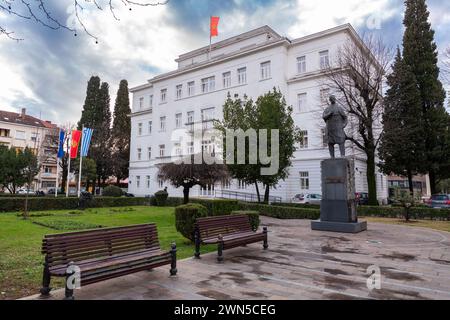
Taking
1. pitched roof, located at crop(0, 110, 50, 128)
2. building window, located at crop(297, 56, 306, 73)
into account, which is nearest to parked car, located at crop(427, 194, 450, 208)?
building window, located at crop(297, 56, 306, 73)

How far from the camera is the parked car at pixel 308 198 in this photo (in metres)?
28.8

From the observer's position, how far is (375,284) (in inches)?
217

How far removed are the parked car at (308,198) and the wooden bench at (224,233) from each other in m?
20.8

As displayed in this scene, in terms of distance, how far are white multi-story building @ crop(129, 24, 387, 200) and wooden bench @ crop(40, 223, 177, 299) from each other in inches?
717

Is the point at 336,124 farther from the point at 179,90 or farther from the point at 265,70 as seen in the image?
the point at 179,90

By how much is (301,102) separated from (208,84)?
528 inches

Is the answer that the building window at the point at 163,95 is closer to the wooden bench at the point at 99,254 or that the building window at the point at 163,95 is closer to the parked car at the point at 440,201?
the parked car at the point at 440,201

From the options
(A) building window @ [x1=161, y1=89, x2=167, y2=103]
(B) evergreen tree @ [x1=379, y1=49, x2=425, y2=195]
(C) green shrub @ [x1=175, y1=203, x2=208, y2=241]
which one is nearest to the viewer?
(C) green shrub @ [x1=175, y1=203, x2=208, y2=241]

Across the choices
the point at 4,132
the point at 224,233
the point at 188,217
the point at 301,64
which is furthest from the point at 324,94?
the point at 4,132

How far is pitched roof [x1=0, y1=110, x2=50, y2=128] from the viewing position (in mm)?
67312

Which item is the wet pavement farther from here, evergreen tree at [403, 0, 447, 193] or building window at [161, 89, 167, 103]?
building window at [161, 89, 167, 103]

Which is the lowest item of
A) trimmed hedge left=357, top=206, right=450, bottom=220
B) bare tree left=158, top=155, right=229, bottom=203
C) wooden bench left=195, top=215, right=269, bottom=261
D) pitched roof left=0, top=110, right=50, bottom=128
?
trimmed hedge left=357, top=206, right=450, bottom=220
